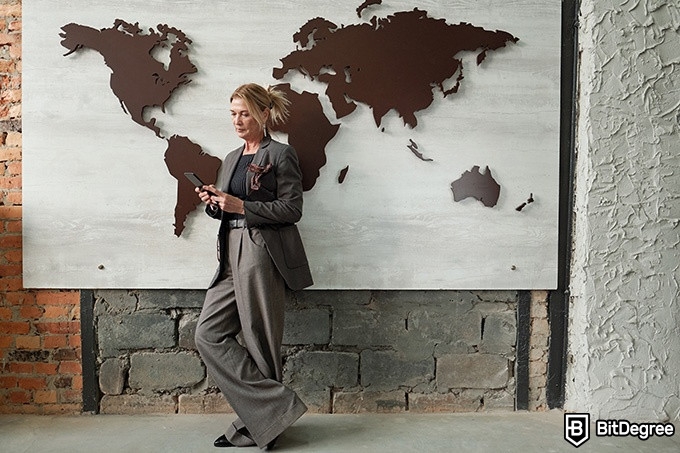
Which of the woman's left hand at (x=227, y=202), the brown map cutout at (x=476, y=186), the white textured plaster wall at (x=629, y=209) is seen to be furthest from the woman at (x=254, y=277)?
→ the white textured plaster wall at (x=629, y=209)

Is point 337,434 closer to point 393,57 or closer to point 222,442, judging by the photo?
point 222,442

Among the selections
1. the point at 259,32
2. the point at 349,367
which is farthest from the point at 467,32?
the point at 349,367

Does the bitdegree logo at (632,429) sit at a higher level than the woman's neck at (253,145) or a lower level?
lower

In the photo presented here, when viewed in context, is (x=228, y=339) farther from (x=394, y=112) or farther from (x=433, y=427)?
(x=394, y=112)

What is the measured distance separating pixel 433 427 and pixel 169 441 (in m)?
1.28

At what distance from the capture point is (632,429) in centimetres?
310

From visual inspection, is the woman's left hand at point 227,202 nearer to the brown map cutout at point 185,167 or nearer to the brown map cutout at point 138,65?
the brown map cutout at point 185,167

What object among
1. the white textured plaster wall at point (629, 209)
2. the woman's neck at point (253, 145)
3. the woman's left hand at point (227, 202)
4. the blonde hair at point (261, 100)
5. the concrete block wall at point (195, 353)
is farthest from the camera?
the concrete block wall at point (195, 353)

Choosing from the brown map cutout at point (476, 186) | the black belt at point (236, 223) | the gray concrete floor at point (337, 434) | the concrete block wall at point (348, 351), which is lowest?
the gray concrete floor at point (337, 434)

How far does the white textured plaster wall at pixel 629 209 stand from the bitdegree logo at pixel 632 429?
6 centimetres

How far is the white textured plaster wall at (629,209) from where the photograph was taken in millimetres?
3102

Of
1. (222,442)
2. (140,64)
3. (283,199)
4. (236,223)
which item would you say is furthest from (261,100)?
(222,442)

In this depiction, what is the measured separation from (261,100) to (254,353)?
46.2 inches

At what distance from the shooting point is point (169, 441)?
2.90 m
